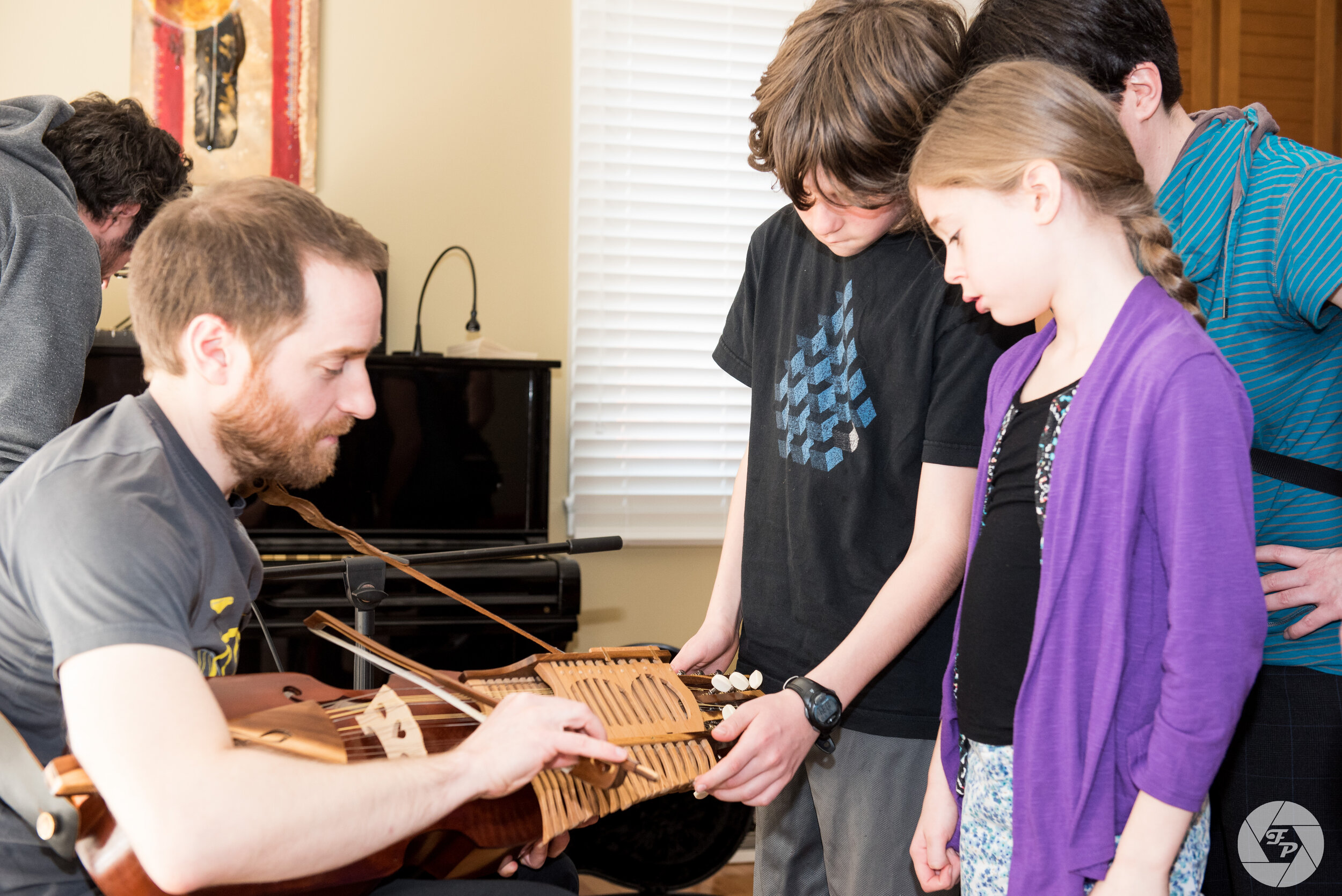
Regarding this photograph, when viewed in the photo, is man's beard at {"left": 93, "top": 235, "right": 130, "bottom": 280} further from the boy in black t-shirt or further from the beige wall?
the beige wall

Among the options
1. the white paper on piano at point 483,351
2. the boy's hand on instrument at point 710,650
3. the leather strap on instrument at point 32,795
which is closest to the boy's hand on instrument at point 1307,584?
the boy's hand on instrument at point 710,650

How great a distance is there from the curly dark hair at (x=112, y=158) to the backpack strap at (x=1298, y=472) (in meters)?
1.80

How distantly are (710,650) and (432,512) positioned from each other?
1.54 m

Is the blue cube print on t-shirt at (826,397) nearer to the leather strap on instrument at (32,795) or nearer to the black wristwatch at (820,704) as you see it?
the black wristwatch at (820,704)

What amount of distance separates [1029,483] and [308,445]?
810 mm

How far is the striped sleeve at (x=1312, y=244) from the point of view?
1082 mm

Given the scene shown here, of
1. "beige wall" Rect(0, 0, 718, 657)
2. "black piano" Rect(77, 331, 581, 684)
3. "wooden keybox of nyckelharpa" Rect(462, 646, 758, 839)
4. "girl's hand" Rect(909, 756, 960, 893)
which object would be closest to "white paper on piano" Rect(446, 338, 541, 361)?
"black piano" Rect(77, 331, 581, 684)

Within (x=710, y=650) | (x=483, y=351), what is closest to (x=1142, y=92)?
(x=710, y=650)

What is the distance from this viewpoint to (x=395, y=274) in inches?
129

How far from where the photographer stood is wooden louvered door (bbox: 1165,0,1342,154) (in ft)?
11.4

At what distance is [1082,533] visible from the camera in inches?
38.2

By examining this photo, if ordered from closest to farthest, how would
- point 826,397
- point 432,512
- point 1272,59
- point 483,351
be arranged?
point 826,397 < point 432,512 < point 483,351 < point 1272,59

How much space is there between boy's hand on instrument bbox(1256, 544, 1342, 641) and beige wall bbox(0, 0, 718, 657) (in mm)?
2437

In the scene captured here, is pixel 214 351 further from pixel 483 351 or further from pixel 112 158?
pixel 483 351
